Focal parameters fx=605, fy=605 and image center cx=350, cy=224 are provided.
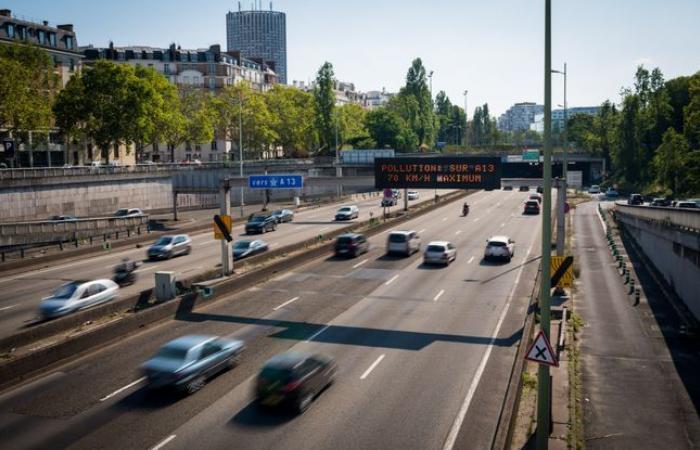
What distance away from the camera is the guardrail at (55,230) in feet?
155

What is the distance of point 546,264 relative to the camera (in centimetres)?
1374

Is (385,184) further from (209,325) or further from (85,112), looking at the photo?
(85,112)

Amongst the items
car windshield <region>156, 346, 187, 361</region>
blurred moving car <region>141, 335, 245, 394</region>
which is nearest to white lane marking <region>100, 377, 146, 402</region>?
blurred moving car <region>141, 335, 245, 394</region>

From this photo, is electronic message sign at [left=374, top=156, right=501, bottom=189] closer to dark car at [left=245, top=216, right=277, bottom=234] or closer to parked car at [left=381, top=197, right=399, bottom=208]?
dark car at [left=245, top=216, right=277, bottom=234]

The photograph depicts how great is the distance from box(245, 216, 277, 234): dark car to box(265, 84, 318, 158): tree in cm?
7163

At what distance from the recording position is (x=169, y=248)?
41.4m

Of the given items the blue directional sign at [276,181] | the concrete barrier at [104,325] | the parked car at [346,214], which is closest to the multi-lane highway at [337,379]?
the concrete barrier at [104,325]

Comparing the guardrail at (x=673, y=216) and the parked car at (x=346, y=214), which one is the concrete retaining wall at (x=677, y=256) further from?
the parked car at (x=346, y=214)

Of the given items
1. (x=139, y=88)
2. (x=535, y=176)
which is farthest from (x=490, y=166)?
(x=139, y=88)

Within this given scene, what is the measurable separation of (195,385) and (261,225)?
36.5m

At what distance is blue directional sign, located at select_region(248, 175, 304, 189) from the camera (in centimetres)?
3455

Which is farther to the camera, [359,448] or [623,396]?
[623,396]

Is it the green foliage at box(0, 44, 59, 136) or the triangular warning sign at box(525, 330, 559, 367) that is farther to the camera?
the green foliage at box(0, 44, 59, 136)

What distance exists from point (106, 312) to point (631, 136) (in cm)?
10565
